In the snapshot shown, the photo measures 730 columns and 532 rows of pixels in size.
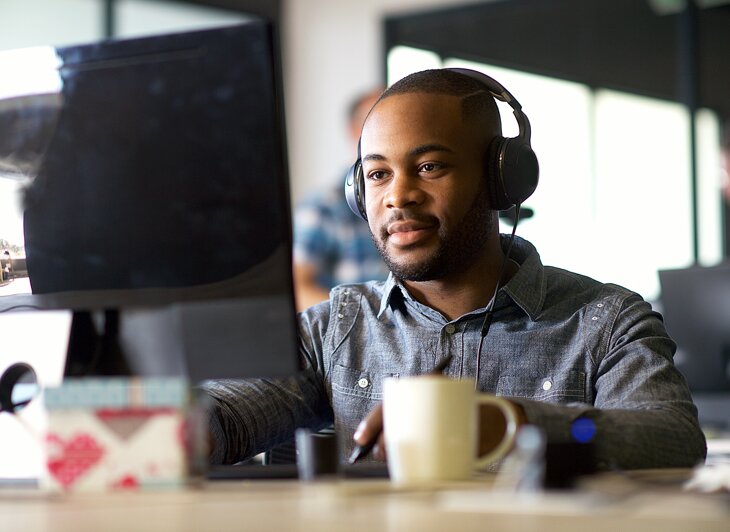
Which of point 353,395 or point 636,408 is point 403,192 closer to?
point 353,395

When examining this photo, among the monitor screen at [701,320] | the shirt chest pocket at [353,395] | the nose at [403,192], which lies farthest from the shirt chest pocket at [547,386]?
the monitor screen at [701,320]

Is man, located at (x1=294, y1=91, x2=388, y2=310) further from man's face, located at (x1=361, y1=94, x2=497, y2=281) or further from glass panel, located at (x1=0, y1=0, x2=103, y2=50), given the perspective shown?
man's face, located at (x1=361, y1=94, x2=497, y2=281)

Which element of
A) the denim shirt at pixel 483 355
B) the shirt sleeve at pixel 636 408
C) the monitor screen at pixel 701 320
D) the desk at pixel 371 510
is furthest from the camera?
the monitor screen at pixel 701 320

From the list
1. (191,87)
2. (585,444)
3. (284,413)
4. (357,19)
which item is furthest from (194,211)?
(357,19)

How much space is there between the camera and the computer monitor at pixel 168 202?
0.97 m

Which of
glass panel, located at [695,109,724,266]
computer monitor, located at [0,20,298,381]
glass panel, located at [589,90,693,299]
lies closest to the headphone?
computer monitor, located at [0,20,298,381]

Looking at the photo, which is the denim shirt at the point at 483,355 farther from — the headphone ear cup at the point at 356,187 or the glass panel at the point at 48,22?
the glass panel at the point at 48,22

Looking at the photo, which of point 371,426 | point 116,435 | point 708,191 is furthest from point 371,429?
point 708,191

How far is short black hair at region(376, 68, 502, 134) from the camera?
1594 mm

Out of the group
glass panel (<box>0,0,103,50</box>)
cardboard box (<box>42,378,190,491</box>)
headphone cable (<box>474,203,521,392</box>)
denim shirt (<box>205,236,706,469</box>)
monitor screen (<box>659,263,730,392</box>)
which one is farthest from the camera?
glass panel (<box>0,0,103,50</box>)

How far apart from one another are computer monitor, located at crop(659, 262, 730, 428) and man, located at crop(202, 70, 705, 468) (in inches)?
43.1

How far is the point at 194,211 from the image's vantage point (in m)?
0.99

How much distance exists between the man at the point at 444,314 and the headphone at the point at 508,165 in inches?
0.7

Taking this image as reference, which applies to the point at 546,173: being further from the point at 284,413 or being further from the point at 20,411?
the point at 20,411
